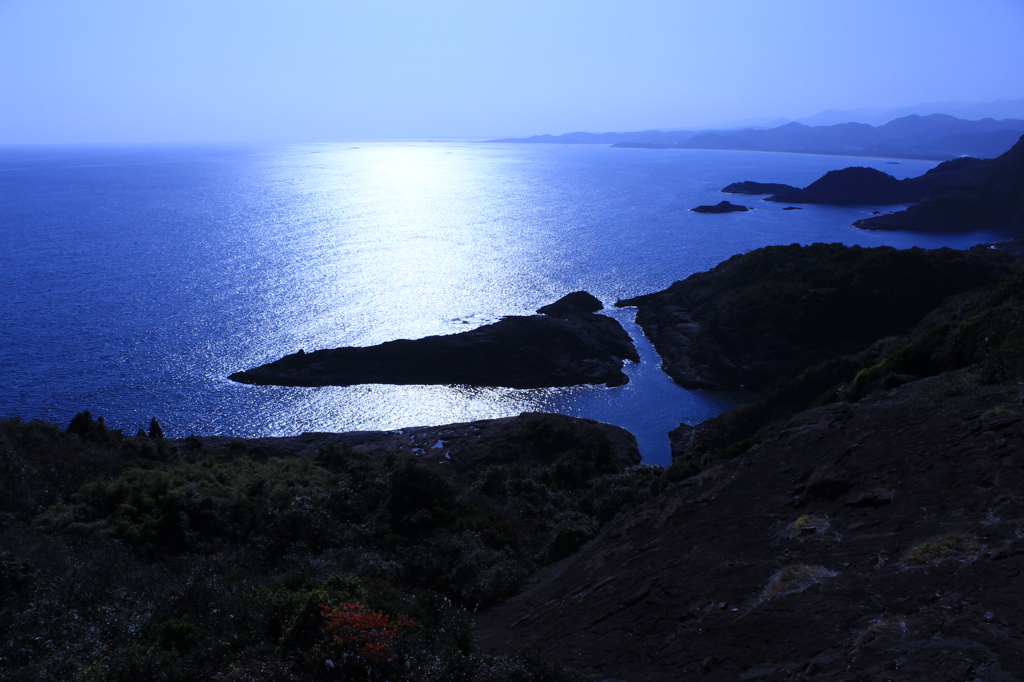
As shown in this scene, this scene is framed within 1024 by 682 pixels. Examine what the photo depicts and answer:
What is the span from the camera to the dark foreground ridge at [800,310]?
5231 cm

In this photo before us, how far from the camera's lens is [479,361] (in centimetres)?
5359

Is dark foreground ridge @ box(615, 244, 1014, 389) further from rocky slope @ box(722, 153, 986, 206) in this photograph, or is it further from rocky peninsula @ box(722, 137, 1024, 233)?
rocky slope @ box(722, 153, 986, 206)

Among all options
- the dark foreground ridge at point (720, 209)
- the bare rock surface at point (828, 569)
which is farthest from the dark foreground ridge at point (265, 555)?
the dark foreground ridge at point (720, 209)

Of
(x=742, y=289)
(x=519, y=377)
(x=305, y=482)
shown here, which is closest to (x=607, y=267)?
(x=742, y=289)

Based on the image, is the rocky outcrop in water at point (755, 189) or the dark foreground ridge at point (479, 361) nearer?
the dark foreground ridge at point (479, 361)

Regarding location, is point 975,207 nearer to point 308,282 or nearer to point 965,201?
point 965,201

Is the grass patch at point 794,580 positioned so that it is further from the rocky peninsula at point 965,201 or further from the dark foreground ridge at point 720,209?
the dark foreground ridge at point 720,209

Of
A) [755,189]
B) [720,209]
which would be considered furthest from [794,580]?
[755,189]

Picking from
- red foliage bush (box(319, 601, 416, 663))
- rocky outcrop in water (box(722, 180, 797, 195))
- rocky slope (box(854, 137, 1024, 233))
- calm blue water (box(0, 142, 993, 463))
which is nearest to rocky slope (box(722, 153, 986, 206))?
rocky outcrop in water (box(722, 180, 797, 195))

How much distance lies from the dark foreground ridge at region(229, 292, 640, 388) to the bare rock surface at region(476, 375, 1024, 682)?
117 ft

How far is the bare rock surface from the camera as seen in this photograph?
7.79 meters

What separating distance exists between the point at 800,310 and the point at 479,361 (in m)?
29.1

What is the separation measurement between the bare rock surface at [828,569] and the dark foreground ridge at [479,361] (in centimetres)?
3560

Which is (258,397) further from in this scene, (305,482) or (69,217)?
(69,217)
